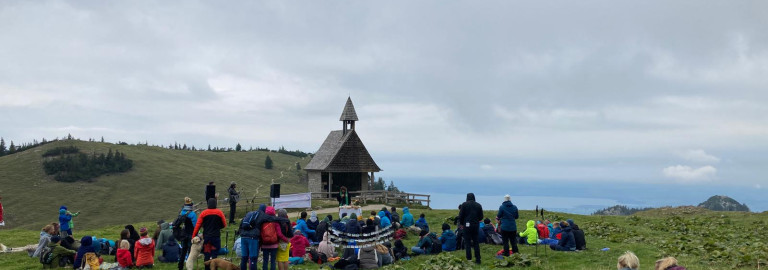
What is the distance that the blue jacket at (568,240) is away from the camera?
60.7 feet

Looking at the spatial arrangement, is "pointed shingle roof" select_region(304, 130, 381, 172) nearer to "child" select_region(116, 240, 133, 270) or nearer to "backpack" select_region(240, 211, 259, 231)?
"child" select_region(116, 240, 133, 270)

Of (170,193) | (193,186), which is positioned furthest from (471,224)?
(193,186)

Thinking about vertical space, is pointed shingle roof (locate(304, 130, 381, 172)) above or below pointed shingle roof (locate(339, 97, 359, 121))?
below

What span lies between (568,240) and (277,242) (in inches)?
399

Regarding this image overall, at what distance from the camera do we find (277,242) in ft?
47.4

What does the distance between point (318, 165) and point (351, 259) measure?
3432 cm

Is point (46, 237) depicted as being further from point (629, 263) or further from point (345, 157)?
point (345, 157)

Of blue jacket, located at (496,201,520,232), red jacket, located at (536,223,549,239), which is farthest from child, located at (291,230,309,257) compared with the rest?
red jacket, located at (536,223,549,239)

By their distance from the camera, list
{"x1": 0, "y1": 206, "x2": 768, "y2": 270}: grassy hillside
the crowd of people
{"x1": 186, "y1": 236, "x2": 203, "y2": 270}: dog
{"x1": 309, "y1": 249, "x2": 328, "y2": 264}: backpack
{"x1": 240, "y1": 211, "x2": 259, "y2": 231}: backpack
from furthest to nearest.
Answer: {"x1": 309, "y1": 249, "x2": 328, "y2": 264}: backpack
{"x1": 0, "y1": 206, "x2": 768, "y2": 270}: grassy hillside
{"x1": 186, "y1": 236, "x2": 203, "y2": 270}: dog
the crowd of people
{"x1": 240, "y1": 211, "x2": 259, "y2": 231}: backpack

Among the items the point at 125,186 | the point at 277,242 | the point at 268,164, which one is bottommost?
the point at 125,186

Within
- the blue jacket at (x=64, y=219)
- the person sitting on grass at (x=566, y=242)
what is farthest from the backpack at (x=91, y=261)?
the person sitting on grass at (x=566, y=242)

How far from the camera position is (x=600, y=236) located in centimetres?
2334

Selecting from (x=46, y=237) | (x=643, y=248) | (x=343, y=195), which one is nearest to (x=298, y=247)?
(x=46, y=237)

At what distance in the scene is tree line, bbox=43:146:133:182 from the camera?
90438mm
